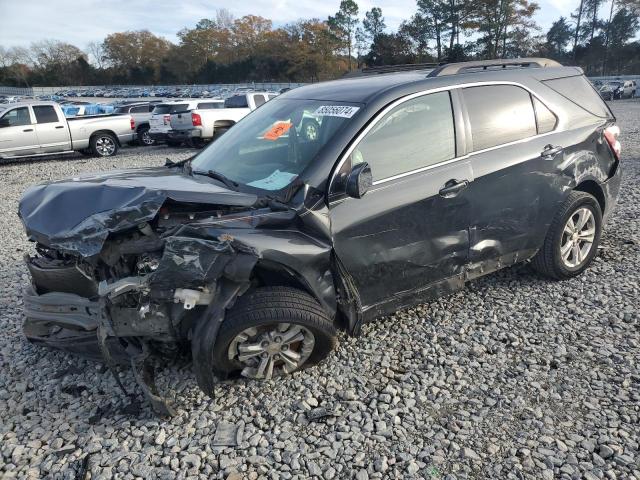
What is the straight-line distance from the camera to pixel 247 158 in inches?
146

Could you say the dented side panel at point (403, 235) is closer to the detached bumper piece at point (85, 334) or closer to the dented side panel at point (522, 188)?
the dented side panel at point (522, 188)

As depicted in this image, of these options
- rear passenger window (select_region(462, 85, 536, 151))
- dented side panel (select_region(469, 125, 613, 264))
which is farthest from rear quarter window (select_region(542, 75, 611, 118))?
rear passenger window (select_region(462, 85, 536, 151))

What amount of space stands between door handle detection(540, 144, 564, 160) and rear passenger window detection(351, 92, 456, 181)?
93 cm

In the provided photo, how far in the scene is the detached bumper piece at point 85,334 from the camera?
284 centimetres

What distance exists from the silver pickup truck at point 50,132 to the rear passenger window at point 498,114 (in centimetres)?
1369

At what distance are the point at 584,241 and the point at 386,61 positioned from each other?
57852 mm

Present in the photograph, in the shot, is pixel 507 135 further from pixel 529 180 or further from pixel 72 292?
pixel 72 292

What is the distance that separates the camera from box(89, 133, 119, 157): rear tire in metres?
15.0

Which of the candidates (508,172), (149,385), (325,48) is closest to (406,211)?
(508,172)

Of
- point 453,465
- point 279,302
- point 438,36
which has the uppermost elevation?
point 438,36

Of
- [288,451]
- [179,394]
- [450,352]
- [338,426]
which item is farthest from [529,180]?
[179,394]

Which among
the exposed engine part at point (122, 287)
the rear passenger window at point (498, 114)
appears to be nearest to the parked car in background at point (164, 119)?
the rear passenger window at point (498, 114)

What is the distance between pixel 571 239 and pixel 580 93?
Result: 132cm

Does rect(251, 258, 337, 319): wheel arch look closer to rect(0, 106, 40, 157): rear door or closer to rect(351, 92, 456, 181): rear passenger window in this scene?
rect(351, 92, 456, 181): rear passenger window
